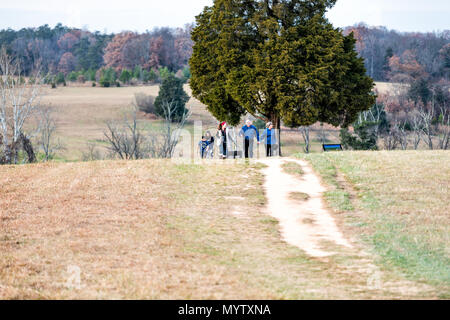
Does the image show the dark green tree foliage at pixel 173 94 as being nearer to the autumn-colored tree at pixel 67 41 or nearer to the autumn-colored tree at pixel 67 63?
the autumn-colored tree at pixel 67 63

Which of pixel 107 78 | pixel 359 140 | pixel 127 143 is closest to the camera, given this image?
pixel 127 143

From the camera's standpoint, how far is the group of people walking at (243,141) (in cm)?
2136

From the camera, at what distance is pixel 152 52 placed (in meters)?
104

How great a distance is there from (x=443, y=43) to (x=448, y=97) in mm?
33112

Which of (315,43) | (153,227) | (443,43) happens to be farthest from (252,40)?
(443,43)

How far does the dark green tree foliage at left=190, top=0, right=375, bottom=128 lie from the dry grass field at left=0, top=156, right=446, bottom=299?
802 cm

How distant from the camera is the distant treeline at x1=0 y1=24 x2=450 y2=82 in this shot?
87562 millimetres

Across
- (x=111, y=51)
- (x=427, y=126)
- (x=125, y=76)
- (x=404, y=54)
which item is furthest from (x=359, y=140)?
(x=111, y=51)

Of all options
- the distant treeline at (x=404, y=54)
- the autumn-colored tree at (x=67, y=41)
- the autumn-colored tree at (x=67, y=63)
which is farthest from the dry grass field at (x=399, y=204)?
the autumn-colored tree at (x=67, y=41)

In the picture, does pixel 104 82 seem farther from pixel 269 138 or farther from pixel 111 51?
pixel 269 138

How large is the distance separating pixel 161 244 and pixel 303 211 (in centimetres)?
454

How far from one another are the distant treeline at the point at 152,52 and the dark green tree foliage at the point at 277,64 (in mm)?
57974

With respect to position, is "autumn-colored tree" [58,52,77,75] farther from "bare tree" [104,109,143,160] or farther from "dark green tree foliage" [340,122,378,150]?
"dark green tree foliage" [340,122,378,150]

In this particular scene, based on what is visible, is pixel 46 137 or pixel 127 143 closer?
pixel 127 143
